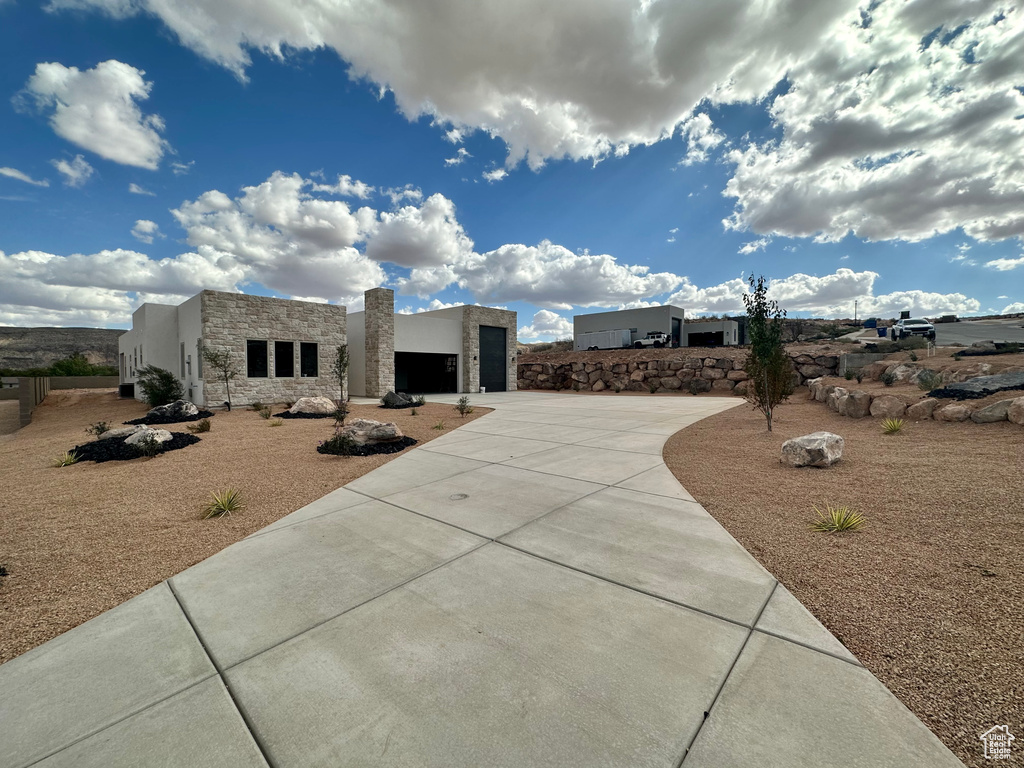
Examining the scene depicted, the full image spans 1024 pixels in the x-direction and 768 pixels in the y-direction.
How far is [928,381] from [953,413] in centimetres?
277

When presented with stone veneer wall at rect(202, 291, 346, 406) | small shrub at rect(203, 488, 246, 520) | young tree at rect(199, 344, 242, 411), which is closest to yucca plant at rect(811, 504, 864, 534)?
small shrub at rect(203, 488, 246, 520)

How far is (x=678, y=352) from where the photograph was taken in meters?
26.6

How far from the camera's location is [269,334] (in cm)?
1686

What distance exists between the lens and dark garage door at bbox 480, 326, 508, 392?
2580 centimetres

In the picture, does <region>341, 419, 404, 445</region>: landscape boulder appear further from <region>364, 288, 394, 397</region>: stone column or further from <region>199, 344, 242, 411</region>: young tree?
<region>364, 288, 394, 397</region>: stone column

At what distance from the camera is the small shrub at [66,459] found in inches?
289

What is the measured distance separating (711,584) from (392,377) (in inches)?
783

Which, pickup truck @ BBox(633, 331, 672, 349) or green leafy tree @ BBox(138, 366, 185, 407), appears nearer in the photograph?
green leafy tree @ BBox(138, 366, 185, 407)

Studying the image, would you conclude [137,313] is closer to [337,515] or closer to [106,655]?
[337,515]

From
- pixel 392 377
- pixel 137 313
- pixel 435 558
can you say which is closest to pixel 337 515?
pixel 435 558

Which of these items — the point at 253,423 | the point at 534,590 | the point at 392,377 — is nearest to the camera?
the point at 534,590

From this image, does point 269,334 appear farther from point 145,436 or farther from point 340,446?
point 340,446

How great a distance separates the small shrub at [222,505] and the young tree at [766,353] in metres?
10.8

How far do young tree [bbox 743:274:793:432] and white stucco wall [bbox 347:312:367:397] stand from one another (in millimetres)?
17570
